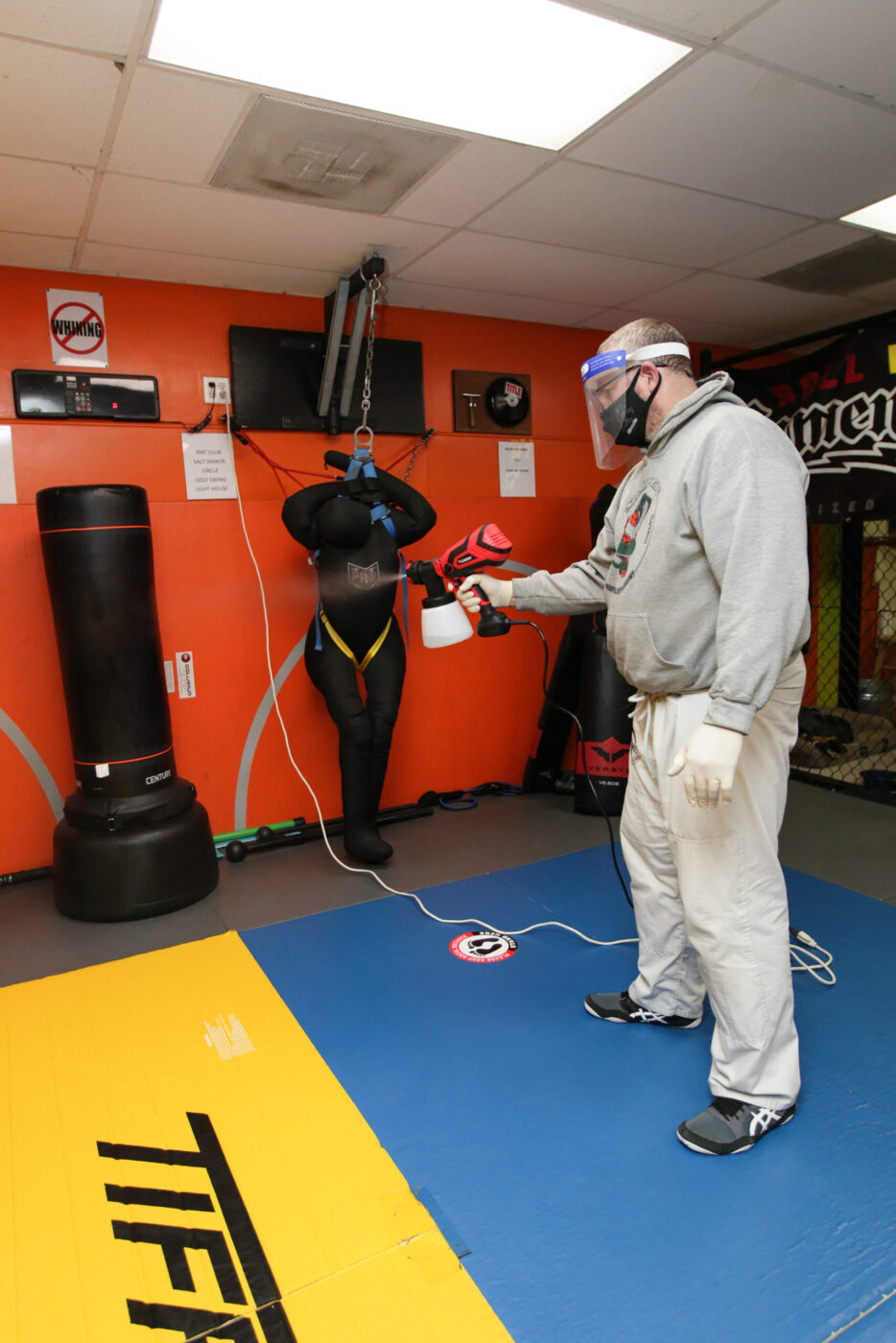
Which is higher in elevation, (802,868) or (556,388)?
(556,388)

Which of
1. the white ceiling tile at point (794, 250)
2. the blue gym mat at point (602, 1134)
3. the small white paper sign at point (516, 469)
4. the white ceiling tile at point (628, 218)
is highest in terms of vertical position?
the white ceiling tile at point (794, 250)

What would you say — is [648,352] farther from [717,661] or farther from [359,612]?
[359,612]

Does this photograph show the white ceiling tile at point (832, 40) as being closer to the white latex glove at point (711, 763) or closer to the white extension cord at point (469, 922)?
the white latex glove at point (711, 763)

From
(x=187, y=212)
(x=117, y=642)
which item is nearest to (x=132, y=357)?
(x=187, y=212)

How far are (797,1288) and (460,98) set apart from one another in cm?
277

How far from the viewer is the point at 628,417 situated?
182 centimetres

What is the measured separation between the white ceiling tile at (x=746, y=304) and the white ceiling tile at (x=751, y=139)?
34.4 inches

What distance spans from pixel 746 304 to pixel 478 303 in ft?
4.57

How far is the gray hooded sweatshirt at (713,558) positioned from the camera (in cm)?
150

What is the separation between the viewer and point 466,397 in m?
4.05

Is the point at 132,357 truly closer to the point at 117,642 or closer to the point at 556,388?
the point at 117,642

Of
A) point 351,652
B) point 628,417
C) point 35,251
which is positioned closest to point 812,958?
point 628,417

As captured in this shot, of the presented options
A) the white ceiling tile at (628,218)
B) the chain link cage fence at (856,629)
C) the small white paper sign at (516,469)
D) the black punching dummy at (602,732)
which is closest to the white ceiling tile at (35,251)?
the white ceiling tile at (628,218)

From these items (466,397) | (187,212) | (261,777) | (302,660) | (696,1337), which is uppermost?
(187,212)
